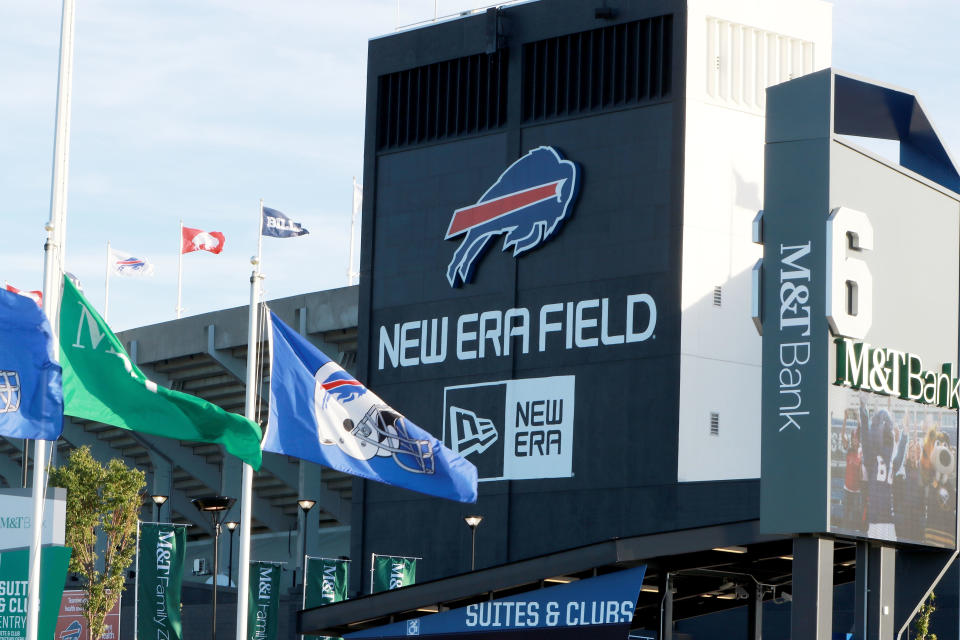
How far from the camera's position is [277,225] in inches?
2223

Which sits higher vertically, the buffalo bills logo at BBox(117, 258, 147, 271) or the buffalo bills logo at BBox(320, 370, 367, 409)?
the buffalo bills logo at BBox(117, 258, 147, 271)

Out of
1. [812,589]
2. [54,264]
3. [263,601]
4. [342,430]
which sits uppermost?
[54,264]

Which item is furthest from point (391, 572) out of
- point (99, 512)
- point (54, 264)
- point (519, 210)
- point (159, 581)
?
point (54, 264)

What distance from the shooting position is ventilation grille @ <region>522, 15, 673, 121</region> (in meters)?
44.9

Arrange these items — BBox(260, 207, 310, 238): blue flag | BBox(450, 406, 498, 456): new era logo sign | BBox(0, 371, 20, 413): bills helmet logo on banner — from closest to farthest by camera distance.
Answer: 1. BBox(0, 371, 20, 413): bills helmet logo on banner
2. BBox(450, 406, 498, 456): new era logo sign
3. BBox(260, 207, 310, 238): blue flag

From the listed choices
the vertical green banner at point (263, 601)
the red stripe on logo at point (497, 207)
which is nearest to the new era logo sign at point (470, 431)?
the red stripe on logo at point (497, 207)

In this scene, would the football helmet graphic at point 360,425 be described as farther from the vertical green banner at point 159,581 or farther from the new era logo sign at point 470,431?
the new era logo sign at point 470,431

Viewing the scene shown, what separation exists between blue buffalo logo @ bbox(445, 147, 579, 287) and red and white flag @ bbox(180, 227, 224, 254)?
57.6ft

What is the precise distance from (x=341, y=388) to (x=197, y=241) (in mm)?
41936

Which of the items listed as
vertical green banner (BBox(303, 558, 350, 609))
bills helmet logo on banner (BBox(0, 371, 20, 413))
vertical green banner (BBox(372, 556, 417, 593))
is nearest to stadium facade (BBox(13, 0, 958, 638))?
vertical green banner (BBox(372, 556, 417, 593))

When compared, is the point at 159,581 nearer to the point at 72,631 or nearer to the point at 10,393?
the point at 72,631

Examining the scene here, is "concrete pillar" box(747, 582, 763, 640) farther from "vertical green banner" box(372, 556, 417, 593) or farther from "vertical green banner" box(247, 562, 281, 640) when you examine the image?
"vertical green banner" box(372, 556, 417, 593)

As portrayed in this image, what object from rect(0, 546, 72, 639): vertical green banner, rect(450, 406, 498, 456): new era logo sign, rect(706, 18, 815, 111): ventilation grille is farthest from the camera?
rect(450, 406, 498, 456): new era logo sign

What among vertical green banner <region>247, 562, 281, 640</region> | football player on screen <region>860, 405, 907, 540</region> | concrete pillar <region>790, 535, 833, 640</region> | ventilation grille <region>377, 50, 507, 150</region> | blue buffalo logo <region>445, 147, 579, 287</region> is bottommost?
vertical green banner <region>247, 562, 281, 640</region>
